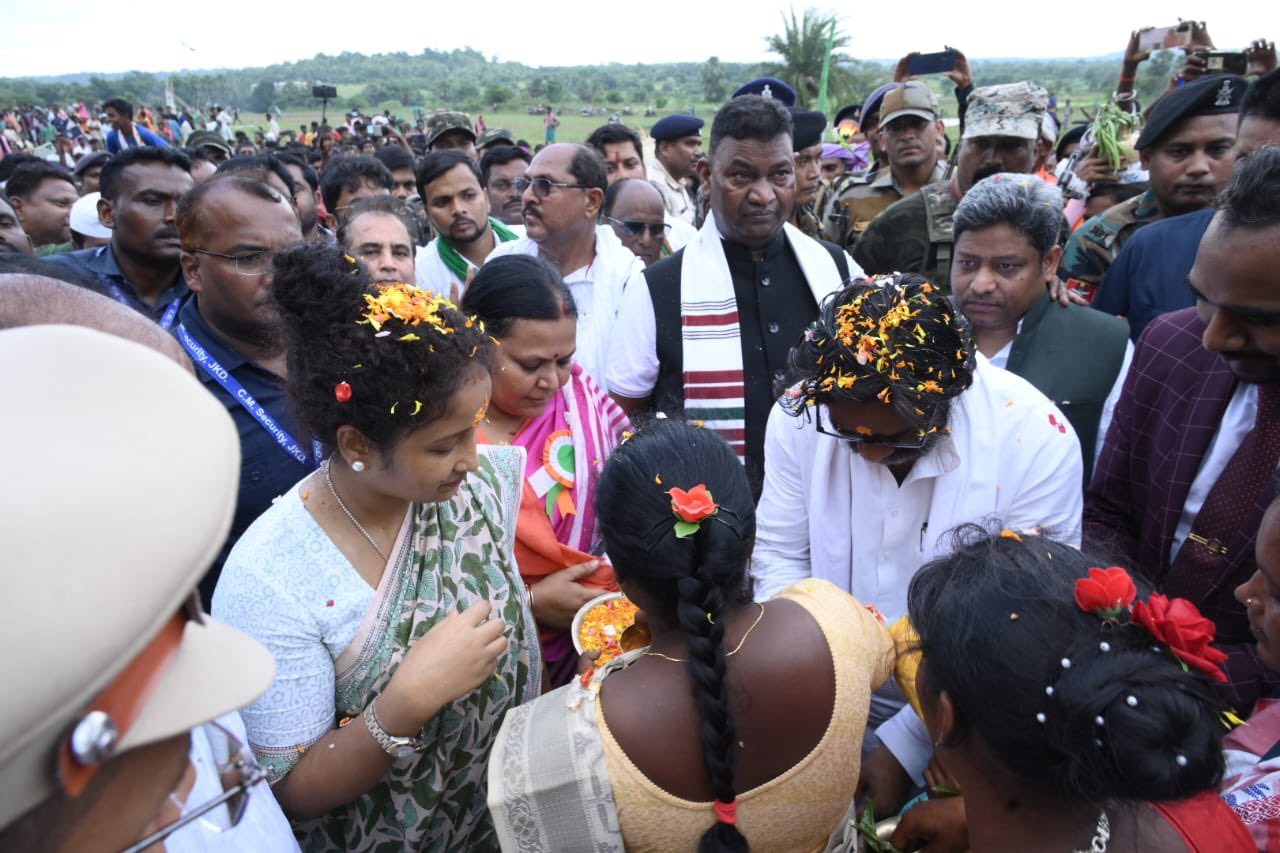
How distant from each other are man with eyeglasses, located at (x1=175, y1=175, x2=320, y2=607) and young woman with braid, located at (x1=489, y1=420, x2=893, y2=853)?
1357 mm

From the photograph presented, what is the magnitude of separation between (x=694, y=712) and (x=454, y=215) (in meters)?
4.38

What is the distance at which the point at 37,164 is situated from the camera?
6309mm

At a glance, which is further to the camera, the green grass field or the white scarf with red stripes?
the green grass field

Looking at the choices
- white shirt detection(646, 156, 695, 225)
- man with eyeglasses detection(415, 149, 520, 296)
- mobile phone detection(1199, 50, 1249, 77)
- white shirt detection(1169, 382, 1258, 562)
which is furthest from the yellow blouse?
white shirt detection(646, 156, 695, 225)

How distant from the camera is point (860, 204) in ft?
20.2

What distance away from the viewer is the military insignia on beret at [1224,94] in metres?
3.60

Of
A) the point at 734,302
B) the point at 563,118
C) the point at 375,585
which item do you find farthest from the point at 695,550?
the point at 563,118

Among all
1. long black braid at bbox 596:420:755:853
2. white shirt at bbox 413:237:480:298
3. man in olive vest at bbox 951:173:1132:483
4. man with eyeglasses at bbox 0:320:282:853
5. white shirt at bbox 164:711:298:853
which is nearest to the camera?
man with eyeglasses at bbox 0:320:282:853

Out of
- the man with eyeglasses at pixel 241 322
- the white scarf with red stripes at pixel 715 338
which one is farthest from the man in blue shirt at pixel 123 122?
the white scarf with red stripes at pixel 715 338

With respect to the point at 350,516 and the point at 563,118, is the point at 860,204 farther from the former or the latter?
the point at 563,118

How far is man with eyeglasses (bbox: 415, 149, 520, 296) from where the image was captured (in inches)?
202

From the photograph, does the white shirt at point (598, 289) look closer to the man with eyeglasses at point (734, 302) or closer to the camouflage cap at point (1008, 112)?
the man with eyeglasses at point (734, 302)

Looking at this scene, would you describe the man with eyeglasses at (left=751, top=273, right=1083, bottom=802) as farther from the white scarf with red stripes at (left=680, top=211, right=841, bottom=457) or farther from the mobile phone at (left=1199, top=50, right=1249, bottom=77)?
the mobile phone at (left=1199, top=50, right=1249, bottom=77)

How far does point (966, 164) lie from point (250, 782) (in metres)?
4.60
